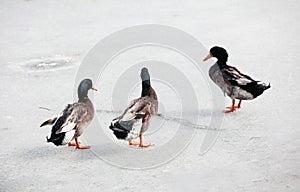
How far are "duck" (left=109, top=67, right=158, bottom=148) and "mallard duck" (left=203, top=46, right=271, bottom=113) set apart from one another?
74cm

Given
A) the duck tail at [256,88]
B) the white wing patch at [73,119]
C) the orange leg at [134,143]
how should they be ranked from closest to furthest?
the white wing patch at [73,119] < the orange leg at [134,143] < the duck tail at [256,88]

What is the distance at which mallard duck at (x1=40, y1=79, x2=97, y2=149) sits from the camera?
4.14 meters

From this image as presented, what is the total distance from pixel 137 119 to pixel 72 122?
48cm

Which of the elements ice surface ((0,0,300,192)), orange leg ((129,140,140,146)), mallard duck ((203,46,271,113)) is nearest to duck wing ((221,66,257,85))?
mallard duck ((203,46,271,113))

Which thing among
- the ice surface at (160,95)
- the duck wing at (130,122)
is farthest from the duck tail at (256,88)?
the duck wing at (130,122)

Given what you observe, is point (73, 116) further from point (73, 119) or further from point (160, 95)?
point (160, 95)

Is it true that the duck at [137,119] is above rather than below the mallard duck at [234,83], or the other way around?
below

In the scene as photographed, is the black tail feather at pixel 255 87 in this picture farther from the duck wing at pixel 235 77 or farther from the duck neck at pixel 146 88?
the duck neck at pixel 146 88

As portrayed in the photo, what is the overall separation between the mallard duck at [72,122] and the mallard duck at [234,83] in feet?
4.03

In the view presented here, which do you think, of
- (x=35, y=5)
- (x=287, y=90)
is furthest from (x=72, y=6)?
(x=287, y=90)

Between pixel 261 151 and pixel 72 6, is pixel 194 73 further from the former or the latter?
pixel 72 6

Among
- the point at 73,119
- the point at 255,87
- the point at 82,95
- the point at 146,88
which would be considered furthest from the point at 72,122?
the point at 255,87

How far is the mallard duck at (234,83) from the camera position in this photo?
4746 mm

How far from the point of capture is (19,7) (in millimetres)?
9273
